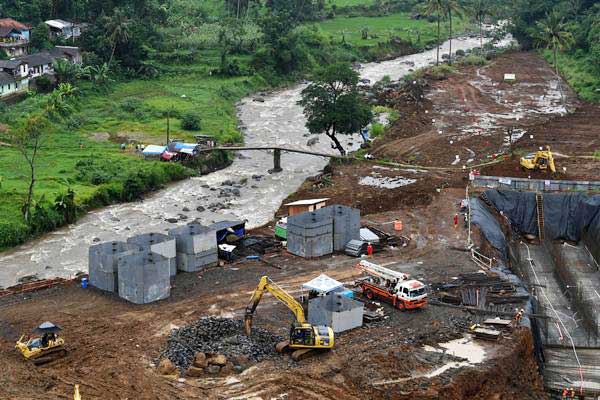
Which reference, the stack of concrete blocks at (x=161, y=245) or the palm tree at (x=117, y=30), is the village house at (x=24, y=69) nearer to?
the palm tree at (x=117, y=30)

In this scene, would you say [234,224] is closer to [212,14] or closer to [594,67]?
[594,67]

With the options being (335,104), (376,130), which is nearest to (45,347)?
(335,104)

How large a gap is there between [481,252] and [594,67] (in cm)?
5392

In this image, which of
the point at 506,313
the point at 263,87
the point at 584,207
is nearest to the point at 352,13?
the point at 263,87

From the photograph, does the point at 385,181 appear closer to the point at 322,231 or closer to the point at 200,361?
the point at 322,231

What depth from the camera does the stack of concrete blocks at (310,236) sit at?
43250mm

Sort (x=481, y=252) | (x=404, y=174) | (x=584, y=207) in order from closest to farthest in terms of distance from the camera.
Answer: (x=481, y=252)
(x=584, y=207)
(x=404, y=174)

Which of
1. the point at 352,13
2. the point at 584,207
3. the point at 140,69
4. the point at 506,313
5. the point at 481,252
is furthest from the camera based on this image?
the point at 352,13

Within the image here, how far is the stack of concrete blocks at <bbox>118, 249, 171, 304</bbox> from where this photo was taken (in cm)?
3800

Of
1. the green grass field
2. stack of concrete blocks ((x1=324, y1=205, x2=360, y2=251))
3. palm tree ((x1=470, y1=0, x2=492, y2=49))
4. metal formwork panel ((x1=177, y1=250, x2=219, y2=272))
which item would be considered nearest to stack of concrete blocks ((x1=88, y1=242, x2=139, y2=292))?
metal formwork panel ((x1=177, y1=250, x2=219, y2=272))

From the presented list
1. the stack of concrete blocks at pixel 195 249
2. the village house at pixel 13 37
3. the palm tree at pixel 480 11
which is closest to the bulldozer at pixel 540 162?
the stack of concrete blocks at pixel 195 249

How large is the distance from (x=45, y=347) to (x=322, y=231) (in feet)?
48.9

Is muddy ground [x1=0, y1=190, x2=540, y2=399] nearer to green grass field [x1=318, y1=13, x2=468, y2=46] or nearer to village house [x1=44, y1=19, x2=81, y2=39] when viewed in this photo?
village house [x1=44, y1=19, x2=81, y2=39]

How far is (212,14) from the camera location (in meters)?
123
